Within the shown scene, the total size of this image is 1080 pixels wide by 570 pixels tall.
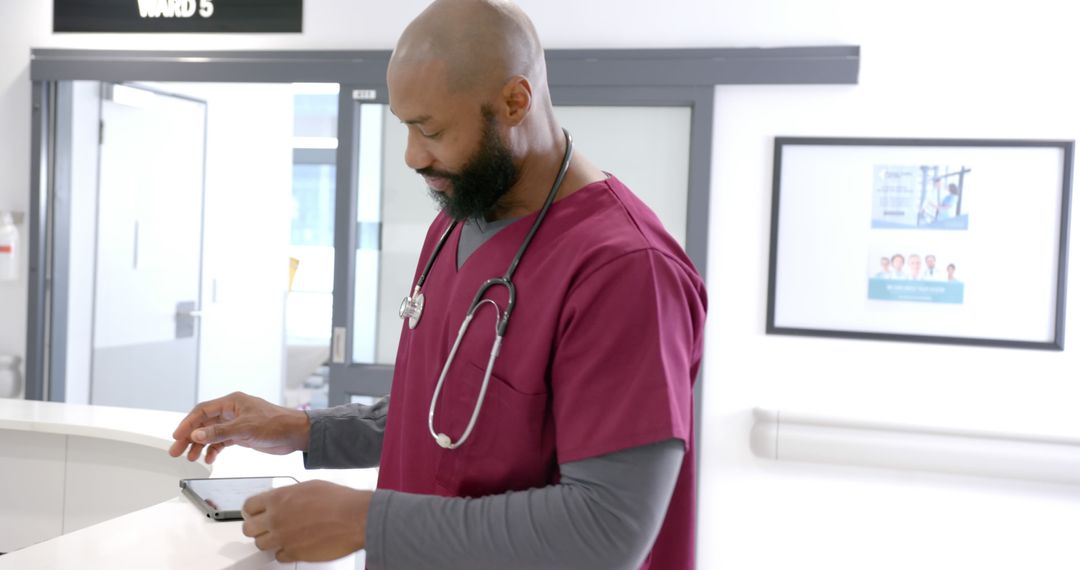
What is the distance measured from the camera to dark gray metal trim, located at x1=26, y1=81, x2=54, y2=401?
3.41 m

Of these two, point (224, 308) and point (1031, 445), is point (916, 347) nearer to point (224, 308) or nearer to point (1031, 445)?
point (1031, 445)

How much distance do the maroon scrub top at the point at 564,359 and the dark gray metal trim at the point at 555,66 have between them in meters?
1.80

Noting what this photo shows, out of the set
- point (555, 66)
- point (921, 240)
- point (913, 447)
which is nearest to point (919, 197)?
point (921, 240)

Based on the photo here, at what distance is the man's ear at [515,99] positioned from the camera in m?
1.11

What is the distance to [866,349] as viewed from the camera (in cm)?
282

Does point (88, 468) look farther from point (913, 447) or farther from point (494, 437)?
point (913, 447)

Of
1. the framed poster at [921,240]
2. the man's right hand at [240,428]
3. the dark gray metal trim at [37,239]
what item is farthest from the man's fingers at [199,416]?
the dark gray metal trim at [37,239]

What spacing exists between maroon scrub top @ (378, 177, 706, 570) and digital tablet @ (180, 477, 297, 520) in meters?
0.29

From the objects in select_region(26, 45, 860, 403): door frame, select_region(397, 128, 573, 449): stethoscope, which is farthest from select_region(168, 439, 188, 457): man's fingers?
select_region(26, 45, 860, 403): door frame

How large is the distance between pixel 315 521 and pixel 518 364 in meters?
0.29

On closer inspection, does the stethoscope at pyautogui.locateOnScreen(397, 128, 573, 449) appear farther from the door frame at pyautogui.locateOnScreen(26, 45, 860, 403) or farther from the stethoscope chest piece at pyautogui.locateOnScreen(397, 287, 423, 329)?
the door frame at pyautogui.locateOnScreen(26, 45, 860, 403)

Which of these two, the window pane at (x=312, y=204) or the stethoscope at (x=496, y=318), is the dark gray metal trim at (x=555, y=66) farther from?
the window pane at (x=312, y=204)

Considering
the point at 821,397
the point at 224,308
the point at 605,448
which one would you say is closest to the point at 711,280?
the point at 821,397

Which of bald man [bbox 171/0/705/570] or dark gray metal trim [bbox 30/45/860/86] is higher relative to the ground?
dark gray metal trim [bbox 30/45/860/86]
